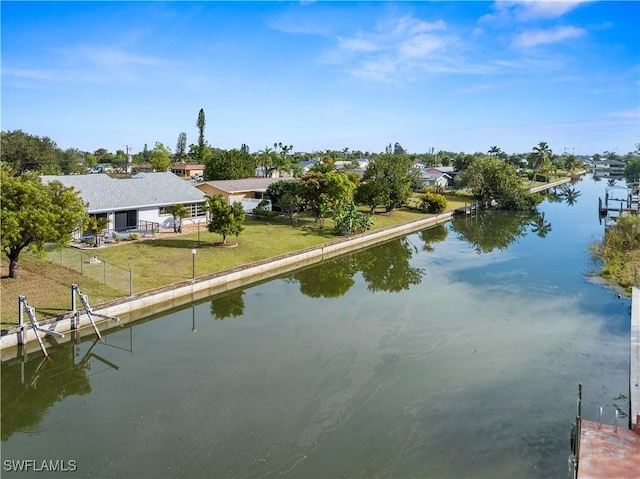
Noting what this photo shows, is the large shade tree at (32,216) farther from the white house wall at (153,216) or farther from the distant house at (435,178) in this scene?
the distant house at (435,178)

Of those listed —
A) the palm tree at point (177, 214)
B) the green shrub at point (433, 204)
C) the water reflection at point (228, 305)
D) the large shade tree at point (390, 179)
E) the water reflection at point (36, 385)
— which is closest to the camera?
the water reflection at point (36, 385)

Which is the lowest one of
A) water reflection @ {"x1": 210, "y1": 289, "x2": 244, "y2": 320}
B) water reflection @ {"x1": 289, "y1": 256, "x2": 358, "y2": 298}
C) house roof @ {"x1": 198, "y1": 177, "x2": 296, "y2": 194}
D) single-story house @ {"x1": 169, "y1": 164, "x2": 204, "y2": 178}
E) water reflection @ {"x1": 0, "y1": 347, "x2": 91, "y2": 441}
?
water reflection @ {"x1": 0, "y1": 347, "x2": 91, "y2": 441}

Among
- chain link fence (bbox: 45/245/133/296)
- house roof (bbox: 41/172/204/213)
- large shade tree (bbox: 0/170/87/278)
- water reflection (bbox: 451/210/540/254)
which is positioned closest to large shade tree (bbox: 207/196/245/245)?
house roof (bbox: 41/172/204/213)

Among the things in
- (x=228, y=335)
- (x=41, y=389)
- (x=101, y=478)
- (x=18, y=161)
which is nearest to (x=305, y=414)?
(x=101, y=478)

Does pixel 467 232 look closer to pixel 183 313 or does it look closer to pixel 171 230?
pixel 171 230

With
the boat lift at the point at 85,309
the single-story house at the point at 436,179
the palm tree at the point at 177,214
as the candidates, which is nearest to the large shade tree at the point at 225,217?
the palm tree at the point at 177,214

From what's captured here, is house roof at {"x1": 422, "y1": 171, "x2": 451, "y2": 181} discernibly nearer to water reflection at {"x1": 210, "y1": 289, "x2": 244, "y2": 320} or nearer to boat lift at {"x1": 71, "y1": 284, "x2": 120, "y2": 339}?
water reflection at {"x1": 210, "y1": 289, "x2": 244, "y2": 320}
